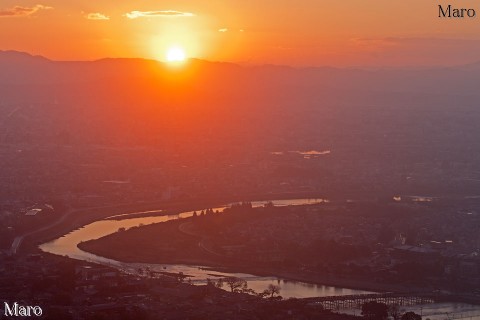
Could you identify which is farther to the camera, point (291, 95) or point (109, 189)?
point (291, 95)

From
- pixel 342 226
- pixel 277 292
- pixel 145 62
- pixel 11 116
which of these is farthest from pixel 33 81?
pixel 277 292

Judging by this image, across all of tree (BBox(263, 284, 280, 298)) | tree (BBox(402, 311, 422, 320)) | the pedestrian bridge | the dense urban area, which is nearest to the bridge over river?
the pedestrian bridge

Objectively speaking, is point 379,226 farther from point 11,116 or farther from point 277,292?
point 11,116

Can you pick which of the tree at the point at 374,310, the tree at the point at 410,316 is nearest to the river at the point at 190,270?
the tree at the point at 410,316

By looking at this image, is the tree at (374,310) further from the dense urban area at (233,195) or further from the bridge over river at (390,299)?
the bridge over river at (390,299)

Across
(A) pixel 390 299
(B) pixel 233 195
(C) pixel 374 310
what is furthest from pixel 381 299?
(B) pixel 233 195

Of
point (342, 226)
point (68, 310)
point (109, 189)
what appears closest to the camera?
point (68, 310)

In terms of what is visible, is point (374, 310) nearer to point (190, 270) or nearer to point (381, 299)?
point (381, 299)
